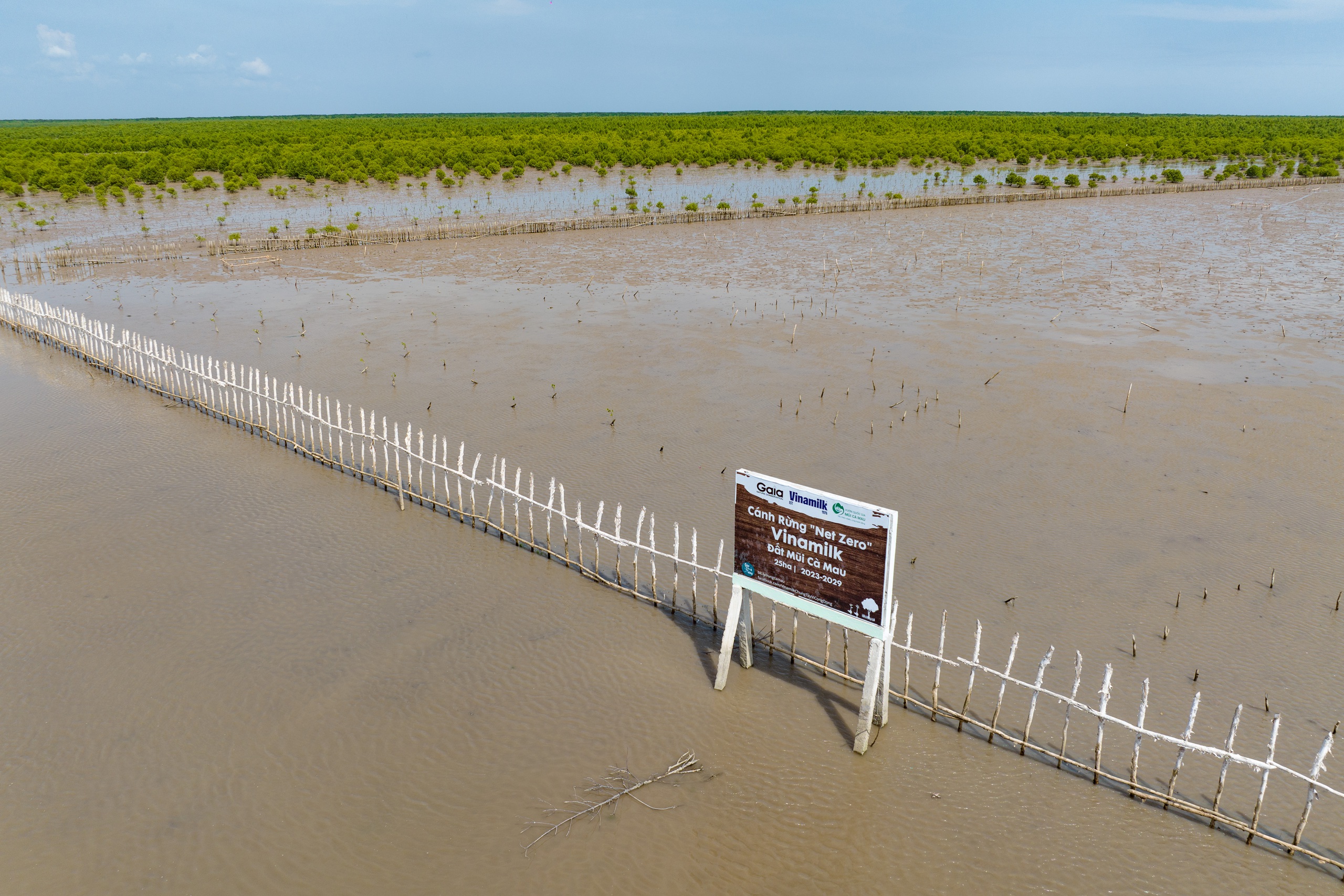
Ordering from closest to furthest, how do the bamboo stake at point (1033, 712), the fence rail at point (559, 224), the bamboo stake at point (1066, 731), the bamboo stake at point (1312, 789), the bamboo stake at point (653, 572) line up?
the bamboo stake at point (1312, 789) → the bamboo stake at point (1066, 731) → the bamboo stake at point (1033, 712) → the bamboo stake at point (653, 572) → the fence rail at point (559, 224)

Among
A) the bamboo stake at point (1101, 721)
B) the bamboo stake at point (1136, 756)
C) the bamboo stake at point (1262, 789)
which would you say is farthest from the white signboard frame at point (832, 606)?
the bamboo stake at point (1262, 789)

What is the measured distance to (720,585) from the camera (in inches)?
331

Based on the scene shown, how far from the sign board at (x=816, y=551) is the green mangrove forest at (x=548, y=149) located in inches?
1609

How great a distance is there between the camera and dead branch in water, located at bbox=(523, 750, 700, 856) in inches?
219

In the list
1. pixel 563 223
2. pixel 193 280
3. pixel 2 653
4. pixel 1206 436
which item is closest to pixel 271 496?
pixel 2 653

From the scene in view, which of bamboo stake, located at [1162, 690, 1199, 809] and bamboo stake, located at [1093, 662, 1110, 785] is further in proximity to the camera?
bamboo stake, located at [1093, 662, 1110, 785]

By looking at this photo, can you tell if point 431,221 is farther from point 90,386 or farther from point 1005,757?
point 1005,757

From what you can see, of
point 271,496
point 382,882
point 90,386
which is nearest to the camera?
point 382,882

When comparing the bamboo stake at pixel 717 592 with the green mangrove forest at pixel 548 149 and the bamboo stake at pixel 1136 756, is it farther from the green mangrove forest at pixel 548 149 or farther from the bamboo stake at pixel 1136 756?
the green mangrove forest at pixel 548 149

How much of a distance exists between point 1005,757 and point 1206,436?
7.80 meters

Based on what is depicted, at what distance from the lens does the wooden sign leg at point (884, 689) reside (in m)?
6.11

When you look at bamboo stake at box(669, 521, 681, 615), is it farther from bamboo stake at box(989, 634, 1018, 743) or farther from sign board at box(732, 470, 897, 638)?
bamboo stake at box(989, 634, 1018, 743)

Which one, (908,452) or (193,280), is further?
(193,280)

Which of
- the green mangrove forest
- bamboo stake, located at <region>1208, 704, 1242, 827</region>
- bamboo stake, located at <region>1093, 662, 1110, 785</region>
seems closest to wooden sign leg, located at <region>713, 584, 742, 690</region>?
bamboo stake, located at <region>1093, 662, 1110, 785</region>
